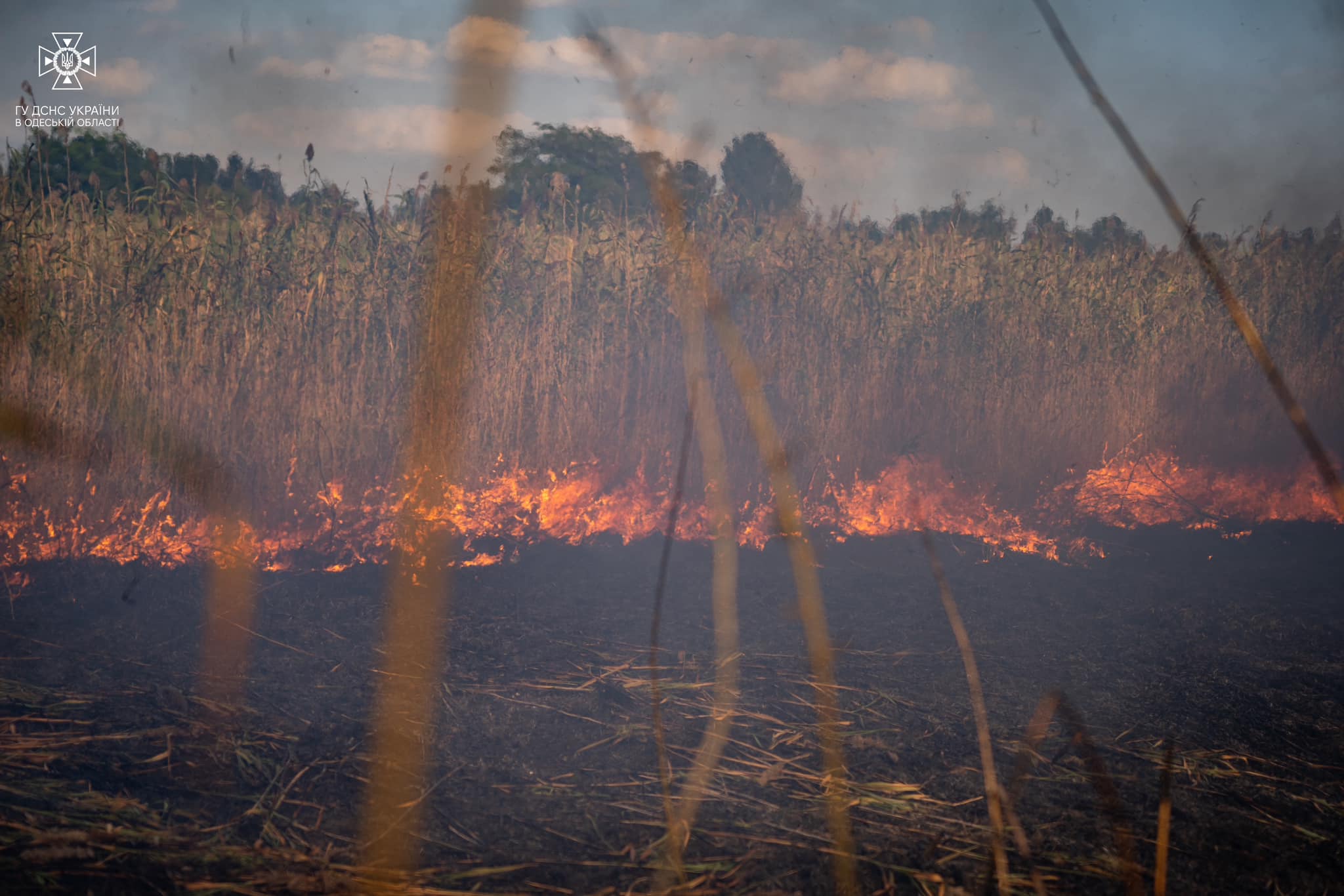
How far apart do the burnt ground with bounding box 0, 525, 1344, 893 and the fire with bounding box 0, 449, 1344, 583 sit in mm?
161

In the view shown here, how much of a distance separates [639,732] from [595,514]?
2.31 m

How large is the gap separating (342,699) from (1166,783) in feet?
9.05

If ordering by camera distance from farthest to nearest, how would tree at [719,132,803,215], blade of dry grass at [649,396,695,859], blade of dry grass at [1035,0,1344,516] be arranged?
tree at [719,132,803,215]
blade of dry grass at [649,396,695,859]
blade of dry grass at [1035,0,1344,516]

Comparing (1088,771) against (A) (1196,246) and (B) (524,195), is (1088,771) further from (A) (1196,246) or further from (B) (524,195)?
(B) (524,195)

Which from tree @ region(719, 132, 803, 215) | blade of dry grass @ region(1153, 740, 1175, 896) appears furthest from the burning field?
tree @ region(719, 132, 803, 215)

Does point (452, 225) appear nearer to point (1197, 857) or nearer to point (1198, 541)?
point (1197, 857)

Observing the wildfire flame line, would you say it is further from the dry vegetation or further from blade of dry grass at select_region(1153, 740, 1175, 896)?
blade of dry grass at select_region(1153, 740, 1175, 896)

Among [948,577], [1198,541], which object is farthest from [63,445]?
[1198,541]

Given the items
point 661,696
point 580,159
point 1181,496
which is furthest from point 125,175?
point 580,159

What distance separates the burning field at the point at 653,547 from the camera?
8.29 ft

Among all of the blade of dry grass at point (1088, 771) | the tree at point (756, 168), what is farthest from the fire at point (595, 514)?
the tree at point (756, 168)

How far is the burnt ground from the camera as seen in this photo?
92.7 inches

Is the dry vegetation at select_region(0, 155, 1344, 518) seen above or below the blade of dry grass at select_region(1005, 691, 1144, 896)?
above

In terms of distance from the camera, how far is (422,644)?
3.93m
